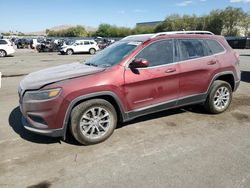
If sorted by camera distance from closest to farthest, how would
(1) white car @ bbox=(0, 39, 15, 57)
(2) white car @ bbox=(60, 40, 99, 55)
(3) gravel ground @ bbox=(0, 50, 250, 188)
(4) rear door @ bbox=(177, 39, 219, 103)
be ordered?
(3) gravel ground @ bbox=(0, 50, 250, 188)
(4) rear door @ bbox=(177, 39, 219, 103)
(1) white car @ bbox=(0, 39, 15, 57)
(2) white car @ bbox=(60, 40, 99, 55)

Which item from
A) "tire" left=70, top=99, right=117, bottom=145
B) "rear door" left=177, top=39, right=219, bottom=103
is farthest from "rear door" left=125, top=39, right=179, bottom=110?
"tire" left=70, top=99, right=117, bottom=145

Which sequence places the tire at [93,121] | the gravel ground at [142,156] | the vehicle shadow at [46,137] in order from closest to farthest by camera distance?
the gravel ground at [142,156], the tire at [93,121], the vehicle shadow at [46,137]

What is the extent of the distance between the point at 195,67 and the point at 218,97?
1.04 m

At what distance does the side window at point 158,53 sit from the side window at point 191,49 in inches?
10.9

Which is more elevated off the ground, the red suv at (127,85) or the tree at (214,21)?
the tree at (214,21)

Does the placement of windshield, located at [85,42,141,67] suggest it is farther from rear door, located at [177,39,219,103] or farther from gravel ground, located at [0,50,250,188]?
gravel ground, located at [0,50,250,188]

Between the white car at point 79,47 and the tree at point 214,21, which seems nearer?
the white car at point 79,47

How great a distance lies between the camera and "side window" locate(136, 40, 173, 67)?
475 cm

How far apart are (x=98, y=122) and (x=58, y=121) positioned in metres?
0.66

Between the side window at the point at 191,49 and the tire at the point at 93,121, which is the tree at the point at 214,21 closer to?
the side window at the point at 191,49

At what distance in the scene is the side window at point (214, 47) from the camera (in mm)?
5561

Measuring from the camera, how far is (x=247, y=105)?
21.6ft

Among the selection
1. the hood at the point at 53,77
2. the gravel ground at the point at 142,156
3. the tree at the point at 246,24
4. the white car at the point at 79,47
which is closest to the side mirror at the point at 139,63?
the hood at the point at 53,77

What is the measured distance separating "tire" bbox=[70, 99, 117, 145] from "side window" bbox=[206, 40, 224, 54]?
2550mm
